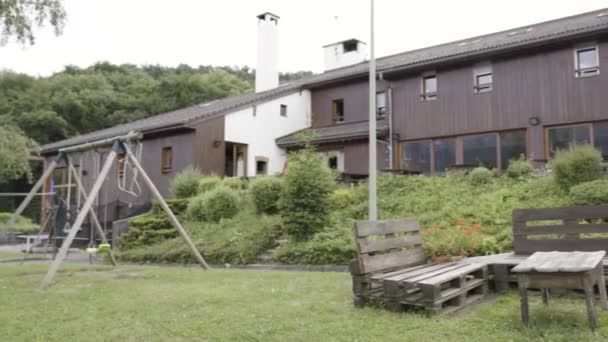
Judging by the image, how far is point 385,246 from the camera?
593 centimetres

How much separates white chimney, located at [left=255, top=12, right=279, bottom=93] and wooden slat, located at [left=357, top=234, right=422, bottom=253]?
2160 cm

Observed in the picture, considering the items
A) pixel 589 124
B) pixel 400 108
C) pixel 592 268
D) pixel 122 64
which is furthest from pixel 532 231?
pixel 122 64

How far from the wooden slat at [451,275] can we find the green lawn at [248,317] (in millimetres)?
354

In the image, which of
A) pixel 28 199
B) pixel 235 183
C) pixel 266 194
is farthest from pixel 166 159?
pixel 28 199

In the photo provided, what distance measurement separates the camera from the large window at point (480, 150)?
17.9 m

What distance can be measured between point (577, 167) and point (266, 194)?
8171 mm

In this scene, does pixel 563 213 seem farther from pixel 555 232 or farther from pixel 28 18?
pixel 28 18

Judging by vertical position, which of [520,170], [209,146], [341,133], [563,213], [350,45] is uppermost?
[350,45]

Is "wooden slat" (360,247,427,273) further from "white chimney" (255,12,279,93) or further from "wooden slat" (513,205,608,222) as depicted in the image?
"white chimney" (255,12,279,93)

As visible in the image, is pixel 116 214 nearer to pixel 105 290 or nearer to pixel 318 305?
pixel 105 290

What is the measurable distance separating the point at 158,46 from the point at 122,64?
18.0 meters

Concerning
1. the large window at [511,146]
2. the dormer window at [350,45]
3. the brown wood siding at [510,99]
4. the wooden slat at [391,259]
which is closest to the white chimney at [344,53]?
the dormer window at [350,45]

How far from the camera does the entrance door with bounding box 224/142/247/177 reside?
22250 millimetres

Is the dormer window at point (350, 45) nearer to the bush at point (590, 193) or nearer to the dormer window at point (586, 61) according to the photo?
the dormer window at point (586, 61)
